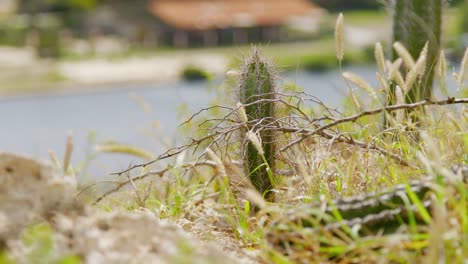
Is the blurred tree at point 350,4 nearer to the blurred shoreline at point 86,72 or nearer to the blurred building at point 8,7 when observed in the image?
the blurred shoreline at point 86,72

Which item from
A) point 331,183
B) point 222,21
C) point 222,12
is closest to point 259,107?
point 331,183

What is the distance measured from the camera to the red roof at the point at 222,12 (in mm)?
26031

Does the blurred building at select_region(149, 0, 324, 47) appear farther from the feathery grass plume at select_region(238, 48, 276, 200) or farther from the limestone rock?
the limestone rock

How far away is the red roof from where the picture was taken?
26031 millimetres

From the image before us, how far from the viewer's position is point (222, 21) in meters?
25.9

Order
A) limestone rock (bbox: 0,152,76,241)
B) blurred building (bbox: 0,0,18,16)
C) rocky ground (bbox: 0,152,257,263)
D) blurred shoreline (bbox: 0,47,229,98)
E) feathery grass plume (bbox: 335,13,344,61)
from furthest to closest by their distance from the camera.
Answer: blurred building (bbox: 0,0,18,16), blurred shoreline (bbox: 0,47,229,98), feathery grass plume (bbox: 335,13,344,61), limestone rock (bbox: 0,152,76,241), rocky ground (bbox: 0,152,257,263)

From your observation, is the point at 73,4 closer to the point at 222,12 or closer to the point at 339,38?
the point at 222,12

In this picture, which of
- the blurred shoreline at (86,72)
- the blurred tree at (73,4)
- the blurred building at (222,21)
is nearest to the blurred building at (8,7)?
the blurred tree at (73,4)

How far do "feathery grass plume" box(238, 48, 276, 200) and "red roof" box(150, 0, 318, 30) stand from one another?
78.3 feet

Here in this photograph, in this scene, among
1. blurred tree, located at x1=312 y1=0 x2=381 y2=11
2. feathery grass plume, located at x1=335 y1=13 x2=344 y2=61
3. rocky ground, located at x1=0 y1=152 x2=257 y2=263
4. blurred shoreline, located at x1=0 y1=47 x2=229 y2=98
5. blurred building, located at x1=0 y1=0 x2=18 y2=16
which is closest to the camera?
rocky ground, located at x1=0 y1=152 x2=257 y2=263

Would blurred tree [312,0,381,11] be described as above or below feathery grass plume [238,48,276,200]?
below

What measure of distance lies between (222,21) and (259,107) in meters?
24.2

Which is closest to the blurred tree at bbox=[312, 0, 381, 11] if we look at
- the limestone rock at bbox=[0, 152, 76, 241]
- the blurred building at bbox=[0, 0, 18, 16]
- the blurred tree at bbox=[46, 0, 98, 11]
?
the blurred tree at bbox=[46, 0, 98, 11]

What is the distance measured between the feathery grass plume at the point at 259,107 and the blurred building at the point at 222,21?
23.9m
